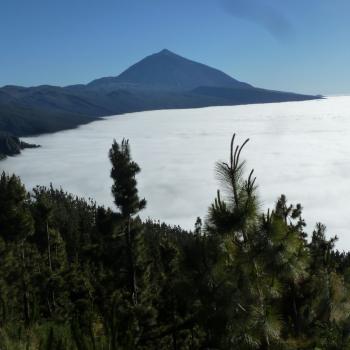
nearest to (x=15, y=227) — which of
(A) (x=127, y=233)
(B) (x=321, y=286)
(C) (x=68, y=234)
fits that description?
(A) (x=127, y=233)

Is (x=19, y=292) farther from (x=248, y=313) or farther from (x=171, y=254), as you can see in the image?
(x=248, y=313)

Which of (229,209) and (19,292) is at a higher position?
(229,209)

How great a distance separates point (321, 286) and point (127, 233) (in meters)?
31.5

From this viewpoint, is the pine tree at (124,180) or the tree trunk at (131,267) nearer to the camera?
the pine tree at (124,180)

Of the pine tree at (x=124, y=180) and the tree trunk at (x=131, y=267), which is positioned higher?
the pine tree at (x=124, y=180)

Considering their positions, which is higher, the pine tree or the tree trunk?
the pine tree

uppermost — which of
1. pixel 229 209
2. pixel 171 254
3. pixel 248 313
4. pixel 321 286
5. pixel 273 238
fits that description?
pixel 229 209

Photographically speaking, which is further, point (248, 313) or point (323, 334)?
point (323, 334)

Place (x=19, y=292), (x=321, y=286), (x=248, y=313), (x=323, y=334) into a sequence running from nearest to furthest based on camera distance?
(x=248, y=313), (x=323, y=334), (x=321, y=286), (x=19, y=292)

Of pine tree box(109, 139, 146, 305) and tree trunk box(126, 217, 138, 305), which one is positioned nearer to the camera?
pine tree box(109, 139, 146, 305)

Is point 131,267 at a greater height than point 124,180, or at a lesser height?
lesser

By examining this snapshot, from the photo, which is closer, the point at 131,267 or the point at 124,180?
the point at 124,180

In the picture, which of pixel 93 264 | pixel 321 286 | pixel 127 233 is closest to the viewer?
pixel 321 286

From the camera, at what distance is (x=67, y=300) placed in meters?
63.0
